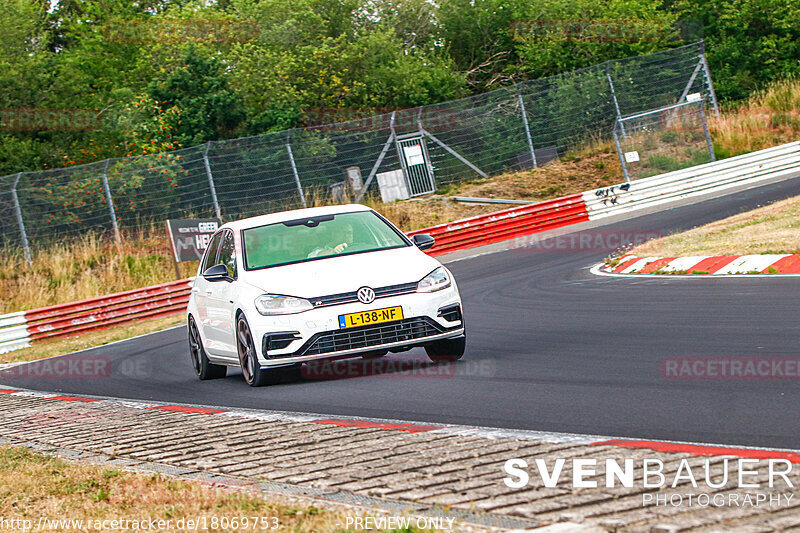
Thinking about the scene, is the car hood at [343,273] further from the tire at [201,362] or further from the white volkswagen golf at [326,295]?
the tire at [201,362]

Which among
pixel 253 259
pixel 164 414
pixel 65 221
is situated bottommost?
pixel 164 414

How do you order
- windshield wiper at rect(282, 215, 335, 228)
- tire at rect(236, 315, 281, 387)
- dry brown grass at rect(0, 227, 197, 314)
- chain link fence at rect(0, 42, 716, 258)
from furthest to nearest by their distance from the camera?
chain link fence at rect(0, 42, 716, 258), dry brown grass at rect(0, 227, 197, 314), windshield wiper at rect(282, 215, 335, 228), tire at rect(236, 315, 281, 387)

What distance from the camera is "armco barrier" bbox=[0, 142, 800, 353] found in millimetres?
21547

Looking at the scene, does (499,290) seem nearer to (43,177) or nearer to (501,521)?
(501,521)

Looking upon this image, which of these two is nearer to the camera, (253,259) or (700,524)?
(700,524)

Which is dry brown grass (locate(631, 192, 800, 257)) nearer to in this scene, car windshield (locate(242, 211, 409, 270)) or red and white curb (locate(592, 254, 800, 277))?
red and white curb (locate(592, 254, 800, 277))

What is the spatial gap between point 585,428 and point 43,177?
2207 cm

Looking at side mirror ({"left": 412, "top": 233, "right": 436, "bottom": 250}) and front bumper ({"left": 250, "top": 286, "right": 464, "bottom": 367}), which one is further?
side mirror ({"left": 412, "top": 233, "right": 436, "bottom": 250})

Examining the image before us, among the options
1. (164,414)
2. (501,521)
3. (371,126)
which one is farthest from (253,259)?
(371,126)

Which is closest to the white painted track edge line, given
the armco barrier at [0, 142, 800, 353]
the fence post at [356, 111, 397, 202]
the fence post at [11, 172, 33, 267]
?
the armco barrier at [0, 142, 800, 353]

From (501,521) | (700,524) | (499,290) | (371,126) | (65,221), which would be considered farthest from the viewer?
(371,126)

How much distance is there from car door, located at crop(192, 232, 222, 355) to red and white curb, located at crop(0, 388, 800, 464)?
147cm

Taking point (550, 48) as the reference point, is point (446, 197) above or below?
below

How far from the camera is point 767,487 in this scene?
428 centimetres
